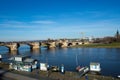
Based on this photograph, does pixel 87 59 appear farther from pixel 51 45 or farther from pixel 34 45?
pixel 51 45

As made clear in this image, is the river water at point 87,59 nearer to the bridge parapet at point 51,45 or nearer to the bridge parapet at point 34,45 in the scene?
the bridge parapet at point 34,45

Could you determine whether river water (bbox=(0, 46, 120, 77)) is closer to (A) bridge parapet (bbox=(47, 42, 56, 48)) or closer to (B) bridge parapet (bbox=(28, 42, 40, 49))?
(B) bridge parapet (bbox=(28, 42, 40, 49))

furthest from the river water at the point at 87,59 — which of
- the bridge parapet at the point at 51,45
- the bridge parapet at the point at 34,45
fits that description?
the bridge parapet at the point at 51,45

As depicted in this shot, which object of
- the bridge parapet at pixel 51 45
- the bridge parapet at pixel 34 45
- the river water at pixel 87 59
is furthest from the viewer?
the bridge parapet at pixel 51 45

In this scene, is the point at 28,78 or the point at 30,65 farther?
the point at 30,65

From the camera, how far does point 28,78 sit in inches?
1324

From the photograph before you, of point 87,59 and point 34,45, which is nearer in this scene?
point 87,59

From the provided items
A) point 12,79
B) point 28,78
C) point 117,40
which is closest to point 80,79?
point 28,78

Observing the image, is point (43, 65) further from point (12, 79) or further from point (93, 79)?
point (93, 79)

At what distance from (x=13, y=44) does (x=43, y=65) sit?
10870 cm

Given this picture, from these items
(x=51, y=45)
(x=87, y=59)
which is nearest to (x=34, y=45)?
(x=51, y=45)

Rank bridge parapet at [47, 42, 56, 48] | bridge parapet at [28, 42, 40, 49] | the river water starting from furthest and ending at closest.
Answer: bridge parapet at [47, 42, 56, 48]
bridge parapet at [28, 42, 40, 49]
the river water

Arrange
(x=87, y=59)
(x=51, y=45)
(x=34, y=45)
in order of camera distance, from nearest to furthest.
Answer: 1. (x=87, y=59)
2. (x=34, y=45)
3. (x=51, y=45)

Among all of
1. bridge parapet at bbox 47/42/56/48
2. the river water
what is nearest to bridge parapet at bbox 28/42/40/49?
bridge parapet at bbox 47/42/56/48
